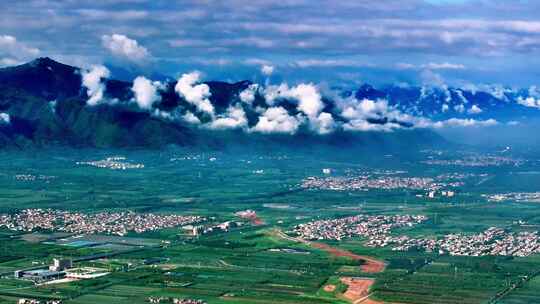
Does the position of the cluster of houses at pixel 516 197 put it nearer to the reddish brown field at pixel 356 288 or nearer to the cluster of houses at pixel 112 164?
the reddish brown field at pixel 356 288

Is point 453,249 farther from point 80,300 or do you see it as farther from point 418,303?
point 80,300

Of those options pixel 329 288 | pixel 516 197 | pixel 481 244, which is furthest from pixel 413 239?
pixel 516 197

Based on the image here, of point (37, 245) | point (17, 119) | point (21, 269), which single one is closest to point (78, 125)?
point (17, 119)

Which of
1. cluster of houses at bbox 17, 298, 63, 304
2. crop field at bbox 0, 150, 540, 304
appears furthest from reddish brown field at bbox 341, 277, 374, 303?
cluster of houses at bbox 17, 298, 63, 304

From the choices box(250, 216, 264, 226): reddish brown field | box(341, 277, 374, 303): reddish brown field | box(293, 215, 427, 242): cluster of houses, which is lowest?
box(341, 277, 374, 303): reddish brown field

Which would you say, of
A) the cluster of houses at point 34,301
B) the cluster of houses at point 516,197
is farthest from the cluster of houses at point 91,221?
the cluster of houses at point 516,197

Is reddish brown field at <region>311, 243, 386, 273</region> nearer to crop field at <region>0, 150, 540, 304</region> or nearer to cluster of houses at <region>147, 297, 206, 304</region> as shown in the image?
crop field at <region>0, 150, 540, 304</region>
